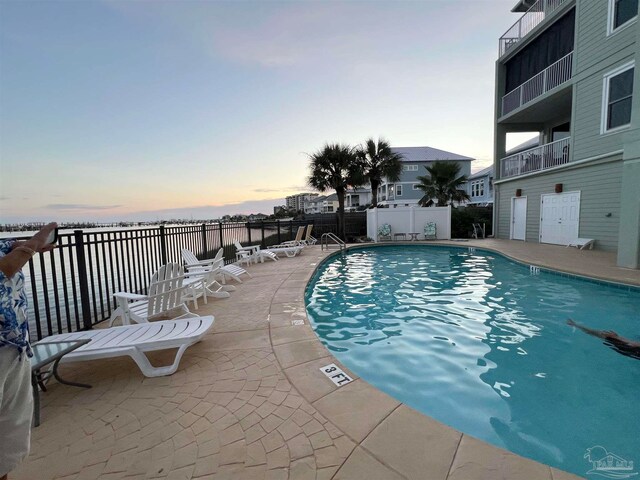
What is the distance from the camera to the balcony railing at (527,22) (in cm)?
1341

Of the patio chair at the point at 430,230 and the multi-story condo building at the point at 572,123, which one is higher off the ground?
the multi-story condo building at the point at 572,123

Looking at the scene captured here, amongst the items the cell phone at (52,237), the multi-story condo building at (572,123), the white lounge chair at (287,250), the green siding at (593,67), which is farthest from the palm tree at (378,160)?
the cell phone at (52,237)

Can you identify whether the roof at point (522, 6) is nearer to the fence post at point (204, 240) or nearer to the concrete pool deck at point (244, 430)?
the fence post at point (204, 240)

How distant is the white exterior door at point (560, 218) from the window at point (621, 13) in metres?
5.49

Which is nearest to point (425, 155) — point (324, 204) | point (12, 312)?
point (324, 204)

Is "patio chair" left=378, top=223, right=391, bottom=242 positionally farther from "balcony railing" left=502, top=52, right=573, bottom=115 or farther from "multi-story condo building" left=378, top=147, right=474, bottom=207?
"multi-story condo building" left=378, top=147, right=474, bottom=207

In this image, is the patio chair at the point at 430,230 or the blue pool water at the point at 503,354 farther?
the patio chair at the point at 430,230

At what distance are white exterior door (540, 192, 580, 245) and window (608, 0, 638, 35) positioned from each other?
216 inches

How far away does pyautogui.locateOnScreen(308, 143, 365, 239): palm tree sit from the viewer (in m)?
17.3

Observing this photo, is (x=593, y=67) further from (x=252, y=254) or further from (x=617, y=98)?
(x=252, y=254)

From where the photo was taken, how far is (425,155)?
1414 inches

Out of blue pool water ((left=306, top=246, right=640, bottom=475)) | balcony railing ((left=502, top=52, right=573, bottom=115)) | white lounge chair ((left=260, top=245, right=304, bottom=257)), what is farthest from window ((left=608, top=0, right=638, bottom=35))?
white lounge chair ((left=260, top=245, right=304, bottom=257))

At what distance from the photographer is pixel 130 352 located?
269 cm

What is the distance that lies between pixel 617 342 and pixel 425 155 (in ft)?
114
